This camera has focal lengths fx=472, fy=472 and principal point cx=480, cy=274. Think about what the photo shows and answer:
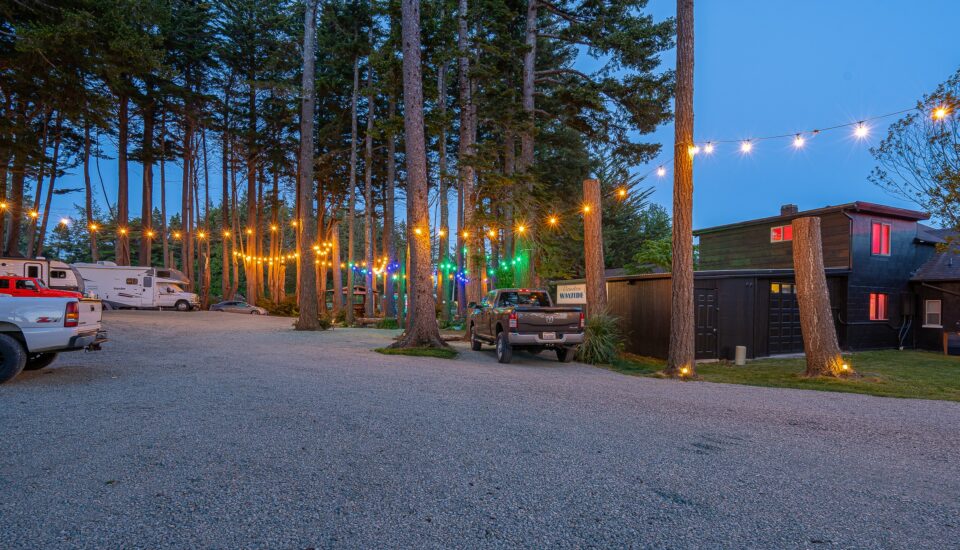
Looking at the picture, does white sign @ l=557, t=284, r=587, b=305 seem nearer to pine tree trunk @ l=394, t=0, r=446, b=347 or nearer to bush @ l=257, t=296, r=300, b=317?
pine tree trunk @ l=394, t=0, r=446, b=347

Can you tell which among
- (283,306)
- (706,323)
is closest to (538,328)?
(706,323)

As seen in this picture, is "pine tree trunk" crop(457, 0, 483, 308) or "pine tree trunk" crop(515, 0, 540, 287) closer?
"pine tree trunk" crop(515, 0, 540, 287)

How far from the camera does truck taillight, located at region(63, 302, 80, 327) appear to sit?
7223 millimetres

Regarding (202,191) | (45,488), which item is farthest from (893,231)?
(202,191)

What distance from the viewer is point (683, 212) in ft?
34.6

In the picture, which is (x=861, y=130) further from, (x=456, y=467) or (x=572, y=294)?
(x=456, y=467)

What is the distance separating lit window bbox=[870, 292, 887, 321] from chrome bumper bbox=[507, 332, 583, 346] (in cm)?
1384

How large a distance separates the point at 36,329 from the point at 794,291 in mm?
19632

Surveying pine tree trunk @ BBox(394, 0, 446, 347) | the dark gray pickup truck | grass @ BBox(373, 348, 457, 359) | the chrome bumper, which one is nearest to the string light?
the dark gray pickup truck

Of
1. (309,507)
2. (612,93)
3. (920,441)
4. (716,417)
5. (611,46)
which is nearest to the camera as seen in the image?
(309,507)

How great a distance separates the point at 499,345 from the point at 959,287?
57.7 feet

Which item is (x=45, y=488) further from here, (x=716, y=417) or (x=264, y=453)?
(x=716, y=417)

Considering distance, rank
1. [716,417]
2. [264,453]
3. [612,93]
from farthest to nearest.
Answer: [612,93], [716,417], [264,453]

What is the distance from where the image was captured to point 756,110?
607 feet
